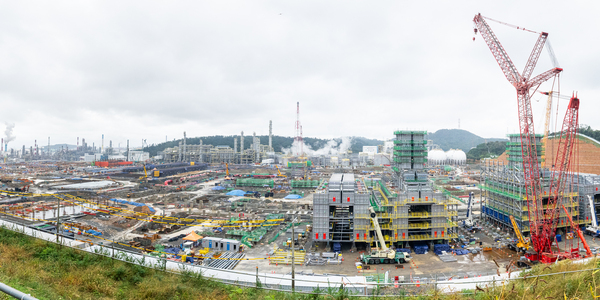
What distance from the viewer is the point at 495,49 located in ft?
111

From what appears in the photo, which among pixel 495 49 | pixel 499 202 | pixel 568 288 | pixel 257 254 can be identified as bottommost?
pixel 257 254

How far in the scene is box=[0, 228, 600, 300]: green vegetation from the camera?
29.7 ft

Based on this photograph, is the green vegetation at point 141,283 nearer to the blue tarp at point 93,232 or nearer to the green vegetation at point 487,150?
the blue tarp at point 93,232

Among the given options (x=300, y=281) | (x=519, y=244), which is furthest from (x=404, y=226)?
(x=300, y=281)

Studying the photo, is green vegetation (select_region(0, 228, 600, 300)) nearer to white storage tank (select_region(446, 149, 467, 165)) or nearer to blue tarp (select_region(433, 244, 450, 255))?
blue tarp (select_region(433, 244, 450, 255))

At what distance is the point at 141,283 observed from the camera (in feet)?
38.1

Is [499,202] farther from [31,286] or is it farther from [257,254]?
[31,286]

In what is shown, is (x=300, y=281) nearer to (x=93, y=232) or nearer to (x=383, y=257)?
(x=383, y=257)

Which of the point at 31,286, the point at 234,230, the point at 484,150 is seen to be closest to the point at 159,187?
the point at 234,230

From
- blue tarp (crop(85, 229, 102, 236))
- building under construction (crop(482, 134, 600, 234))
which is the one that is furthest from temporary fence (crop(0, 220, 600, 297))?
building under construction (crop(482, 134, 600, 234))

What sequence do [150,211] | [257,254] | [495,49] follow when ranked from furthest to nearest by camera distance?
1. [150,211]
2. [495,49]
3. [257,254]

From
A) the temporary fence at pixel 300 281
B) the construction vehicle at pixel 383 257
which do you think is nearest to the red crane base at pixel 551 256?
the temporary fence at pixel 300 281

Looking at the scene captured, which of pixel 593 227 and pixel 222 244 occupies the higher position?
pixel 593 227

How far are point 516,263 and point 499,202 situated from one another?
12358 mm
